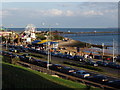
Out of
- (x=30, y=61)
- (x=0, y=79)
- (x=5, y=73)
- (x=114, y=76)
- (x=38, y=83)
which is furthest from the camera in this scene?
(x=30, y=61)

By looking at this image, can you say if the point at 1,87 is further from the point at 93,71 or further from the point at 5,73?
the point at 93,71

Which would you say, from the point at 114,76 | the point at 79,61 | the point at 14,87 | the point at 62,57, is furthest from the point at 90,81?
the point at 62,57

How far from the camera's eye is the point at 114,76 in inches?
777

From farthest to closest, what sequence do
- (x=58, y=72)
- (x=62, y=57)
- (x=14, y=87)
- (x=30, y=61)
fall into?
(x=62, y=57), (x=30, y=61), (x=58, y=72), (x=14, y=87)

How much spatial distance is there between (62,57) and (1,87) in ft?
61.8

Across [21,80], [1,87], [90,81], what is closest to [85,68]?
[90,81]

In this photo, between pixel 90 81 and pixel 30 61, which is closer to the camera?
pixel 90 81

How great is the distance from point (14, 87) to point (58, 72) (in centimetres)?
837

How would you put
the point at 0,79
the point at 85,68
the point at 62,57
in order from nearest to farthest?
the point at 0,79 < the point at 85,68 < the point at 62,57

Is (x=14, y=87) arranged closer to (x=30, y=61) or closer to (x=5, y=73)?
(x=5, y=73)

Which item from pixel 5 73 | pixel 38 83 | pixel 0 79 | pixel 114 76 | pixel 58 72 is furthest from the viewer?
pixel 58 72

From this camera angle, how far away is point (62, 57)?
32594 millimetres

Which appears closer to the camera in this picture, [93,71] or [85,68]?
[93,71]

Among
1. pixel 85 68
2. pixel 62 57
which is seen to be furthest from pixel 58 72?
pixel 62 57
